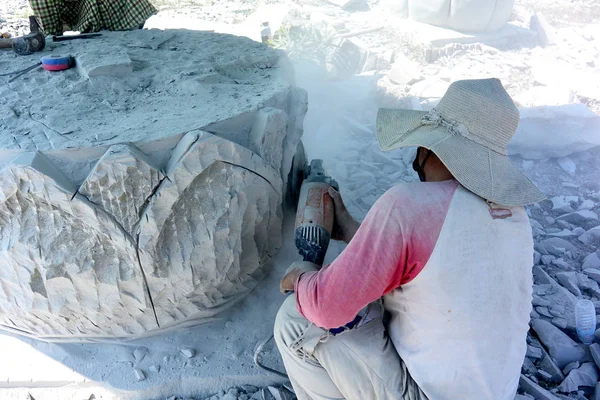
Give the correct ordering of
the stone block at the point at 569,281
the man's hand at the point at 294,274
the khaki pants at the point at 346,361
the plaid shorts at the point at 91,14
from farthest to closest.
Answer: the plaid shorts at the point at 91,14
the stone block at the point at 569,281
the man's hand at the point at 294,274
the khaki pants at the point at 346,361

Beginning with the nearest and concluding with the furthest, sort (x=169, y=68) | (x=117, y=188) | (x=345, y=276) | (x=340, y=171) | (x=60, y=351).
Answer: (x=345, y=276)
(x=117, y=188)
(x=60, y=351)
(x=169, y=68)
(x=340, y=171)

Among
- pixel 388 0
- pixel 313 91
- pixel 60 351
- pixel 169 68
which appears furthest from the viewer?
pixel 388 0

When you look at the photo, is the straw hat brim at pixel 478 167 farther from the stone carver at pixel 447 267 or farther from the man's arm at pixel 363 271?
the man's arm at pixel 363 271

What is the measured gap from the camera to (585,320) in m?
2.41

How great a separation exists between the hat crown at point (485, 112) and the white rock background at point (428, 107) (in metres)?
1.24

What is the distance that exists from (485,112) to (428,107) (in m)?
3.27

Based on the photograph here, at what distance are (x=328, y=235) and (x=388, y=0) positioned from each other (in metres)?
5.33

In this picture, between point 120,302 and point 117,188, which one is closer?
point 117,188

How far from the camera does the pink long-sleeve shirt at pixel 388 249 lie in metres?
1.35

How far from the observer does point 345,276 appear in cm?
142

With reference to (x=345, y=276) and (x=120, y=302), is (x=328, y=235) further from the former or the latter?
(x=120, y=302)

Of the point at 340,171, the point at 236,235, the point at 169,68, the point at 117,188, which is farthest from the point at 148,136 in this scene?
the point at 340,171

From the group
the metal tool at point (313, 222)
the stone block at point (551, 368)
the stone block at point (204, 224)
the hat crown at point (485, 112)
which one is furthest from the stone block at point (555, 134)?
the hat crown at point (485, 112)

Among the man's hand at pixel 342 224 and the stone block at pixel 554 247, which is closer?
the man's hand at pixel 342 224
